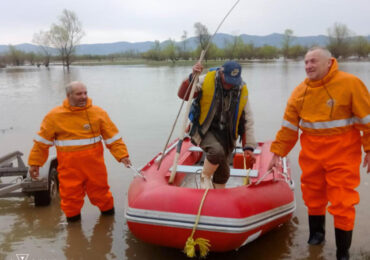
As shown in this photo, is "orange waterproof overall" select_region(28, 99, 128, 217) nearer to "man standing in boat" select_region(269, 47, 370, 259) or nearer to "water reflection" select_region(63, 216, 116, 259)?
"water reflection" select_region(63, 216, 116, 259)

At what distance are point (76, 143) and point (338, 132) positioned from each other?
2346mm

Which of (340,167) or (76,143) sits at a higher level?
(76,143)

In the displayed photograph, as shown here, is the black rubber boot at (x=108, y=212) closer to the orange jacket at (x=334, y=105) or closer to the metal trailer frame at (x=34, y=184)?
the metal trailer frame at (x=34, y=184)

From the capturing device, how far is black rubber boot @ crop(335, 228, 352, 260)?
2.77 meters

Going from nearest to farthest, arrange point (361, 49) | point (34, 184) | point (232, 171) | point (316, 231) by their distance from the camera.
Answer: point (316, 231) < point (232, 171) < point (34, 184) < point (361, 49)

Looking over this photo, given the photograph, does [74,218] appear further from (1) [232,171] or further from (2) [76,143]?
(1) [232,171]

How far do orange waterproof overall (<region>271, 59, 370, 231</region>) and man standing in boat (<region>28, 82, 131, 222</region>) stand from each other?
182 centimetres

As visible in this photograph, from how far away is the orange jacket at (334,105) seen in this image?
267 cm

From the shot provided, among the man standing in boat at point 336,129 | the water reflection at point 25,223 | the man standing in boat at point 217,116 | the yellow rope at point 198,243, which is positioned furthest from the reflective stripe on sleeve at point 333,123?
the water reflection at point 25,223

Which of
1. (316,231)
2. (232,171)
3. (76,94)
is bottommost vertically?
(316,231)

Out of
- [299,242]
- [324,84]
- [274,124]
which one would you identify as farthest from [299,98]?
[274,124]

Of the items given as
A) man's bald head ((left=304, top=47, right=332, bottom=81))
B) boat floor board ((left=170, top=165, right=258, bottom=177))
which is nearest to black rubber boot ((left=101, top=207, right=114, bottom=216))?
boat floor board ((left=170, top=165, right=258, bottom=177))

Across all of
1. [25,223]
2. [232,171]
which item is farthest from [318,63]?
[25,223]

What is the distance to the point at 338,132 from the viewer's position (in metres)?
2.73
